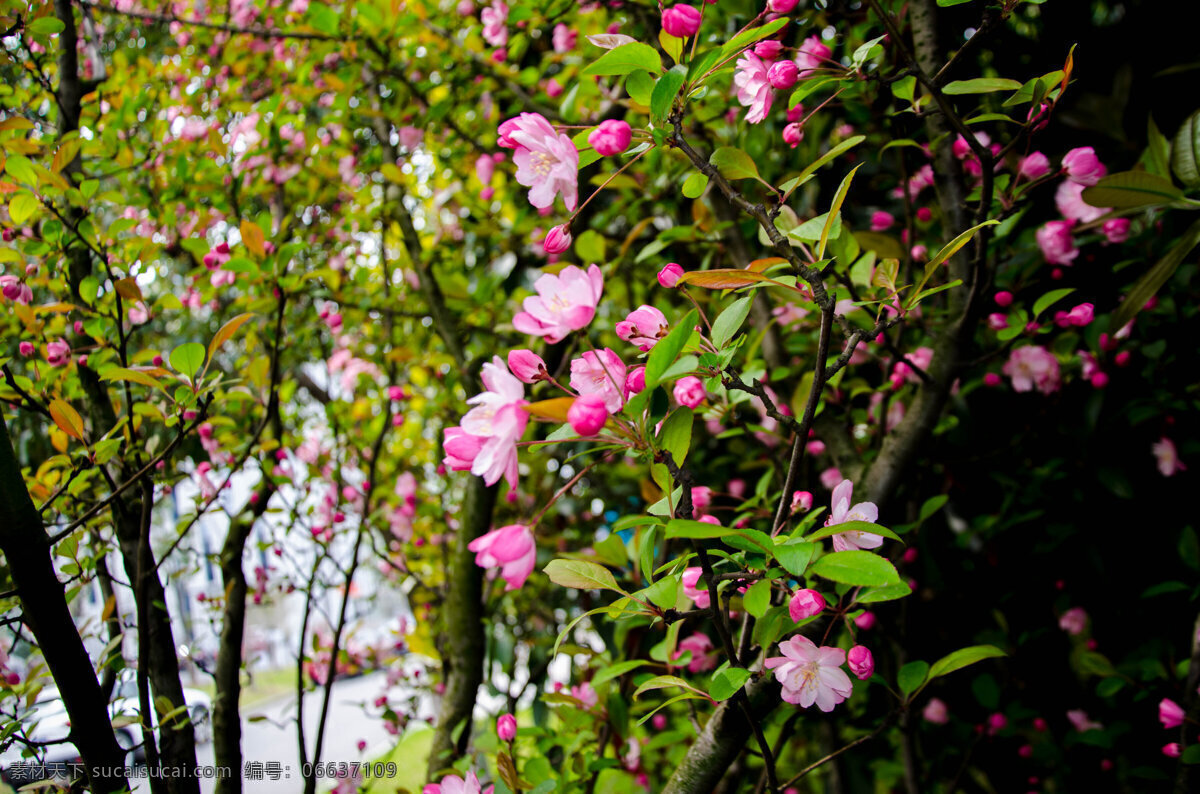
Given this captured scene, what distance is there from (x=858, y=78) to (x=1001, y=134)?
95cm

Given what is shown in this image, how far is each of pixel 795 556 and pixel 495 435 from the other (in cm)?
21

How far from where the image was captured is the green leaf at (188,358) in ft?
2.46

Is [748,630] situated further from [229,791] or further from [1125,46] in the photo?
[1125,46]

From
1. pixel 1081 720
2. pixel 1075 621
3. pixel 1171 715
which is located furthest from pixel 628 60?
pixel 1081 720

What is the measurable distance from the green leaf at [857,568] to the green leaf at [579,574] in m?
0.17

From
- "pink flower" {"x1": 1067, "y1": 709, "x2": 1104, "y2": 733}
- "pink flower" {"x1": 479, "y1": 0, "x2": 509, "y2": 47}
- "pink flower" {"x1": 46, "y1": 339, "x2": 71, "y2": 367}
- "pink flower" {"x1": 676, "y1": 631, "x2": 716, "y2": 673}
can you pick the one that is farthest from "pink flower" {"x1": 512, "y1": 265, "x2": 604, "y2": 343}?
"pink flower" {"x1": 1067, "y1": 709, "x2": 1104, "y2": 733}

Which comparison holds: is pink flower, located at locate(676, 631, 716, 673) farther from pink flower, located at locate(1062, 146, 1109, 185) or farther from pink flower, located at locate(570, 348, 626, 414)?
pink flower, located at locate(1062, 146, 1109, 185)

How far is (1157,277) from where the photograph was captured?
0.81 metres

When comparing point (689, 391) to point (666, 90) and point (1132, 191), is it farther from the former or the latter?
point (1132, 191)

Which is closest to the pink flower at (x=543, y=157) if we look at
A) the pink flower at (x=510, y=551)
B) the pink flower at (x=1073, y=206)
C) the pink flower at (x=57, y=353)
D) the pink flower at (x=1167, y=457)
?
the pink flower at (x=510, y=551)

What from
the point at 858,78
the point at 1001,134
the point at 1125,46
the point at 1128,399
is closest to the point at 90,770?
the point at 858,78

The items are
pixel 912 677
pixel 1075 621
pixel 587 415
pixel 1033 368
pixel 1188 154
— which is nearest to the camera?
pixel 587 415

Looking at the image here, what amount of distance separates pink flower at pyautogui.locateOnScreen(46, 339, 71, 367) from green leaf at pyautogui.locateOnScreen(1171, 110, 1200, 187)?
1.45m

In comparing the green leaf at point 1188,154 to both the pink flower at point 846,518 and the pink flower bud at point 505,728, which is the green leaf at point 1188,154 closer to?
the pink flower at point 846,518
